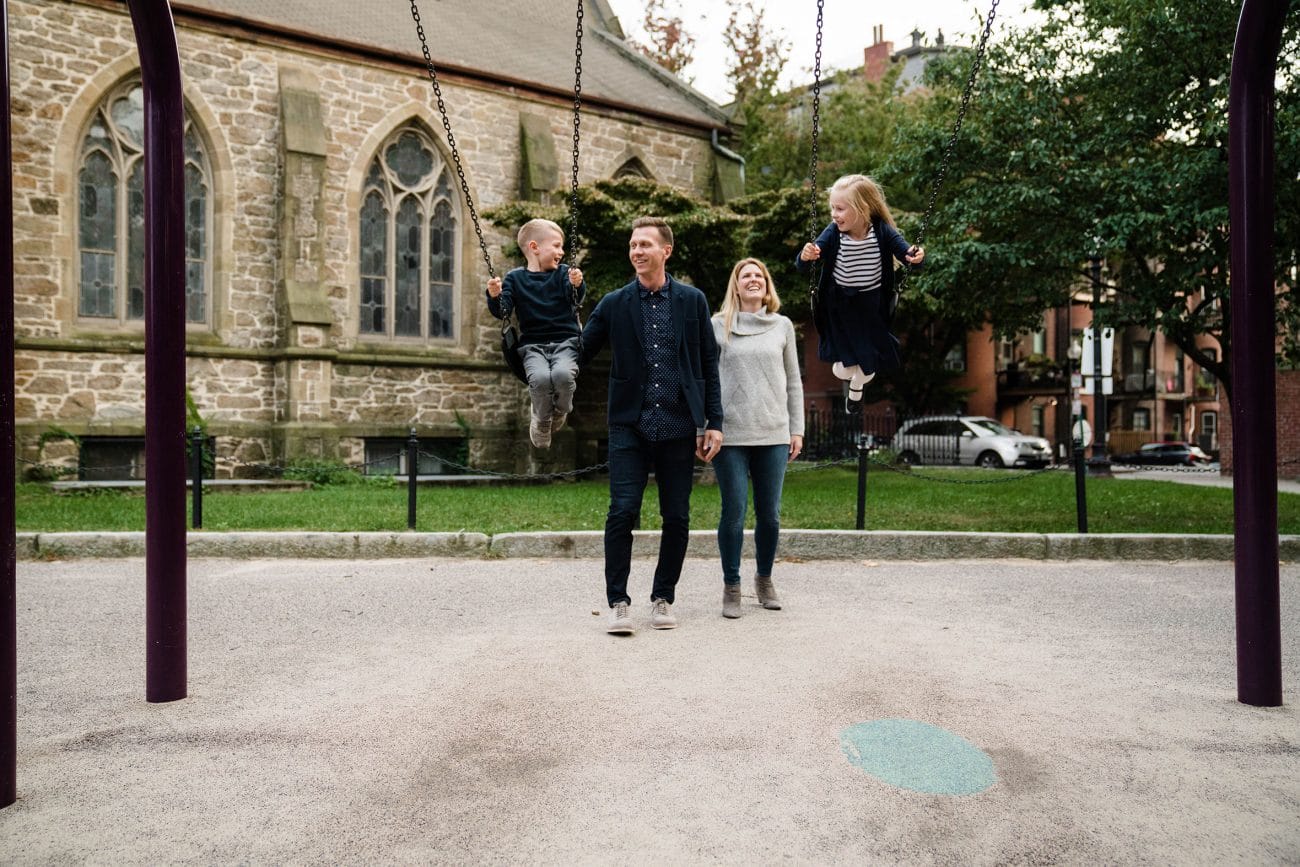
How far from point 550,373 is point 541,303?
0.43 metres

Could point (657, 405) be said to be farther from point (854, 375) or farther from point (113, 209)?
point (113, 209)

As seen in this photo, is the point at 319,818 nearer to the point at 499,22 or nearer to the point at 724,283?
the point at 724,283

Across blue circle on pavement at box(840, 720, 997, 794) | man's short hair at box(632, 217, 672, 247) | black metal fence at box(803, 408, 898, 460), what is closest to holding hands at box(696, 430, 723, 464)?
man's short hair at box(632, 217, 672, 247)

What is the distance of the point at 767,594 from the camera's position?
6.32 m

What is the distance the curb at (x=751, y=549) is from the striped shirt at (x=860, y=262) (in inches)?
149

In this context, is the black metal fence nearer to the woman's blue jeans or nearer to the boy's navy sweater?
the woman's blue jeans

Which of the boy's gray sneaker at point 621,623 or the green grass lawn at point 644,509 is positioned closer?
the boy's gray sneaker at point 621,623

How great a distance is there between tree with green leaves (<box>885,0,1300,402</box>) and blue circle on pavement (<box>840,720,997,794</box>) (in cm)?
865

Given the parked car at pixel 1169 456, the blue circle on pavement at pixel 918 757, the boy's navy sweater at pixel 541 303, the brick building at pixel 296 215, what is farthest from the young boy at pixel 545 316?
the parked car at pixel 1169 456

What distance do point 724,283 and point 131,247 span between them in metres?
10.4

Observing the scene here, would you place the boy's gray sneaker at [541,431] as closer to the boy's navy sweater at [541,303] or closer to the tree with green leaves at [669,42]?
the boy's navy sweater at [541,303]

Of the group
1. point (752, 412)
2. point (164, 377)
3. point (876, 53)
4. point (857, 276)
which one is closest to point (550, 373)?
point (752, 412)

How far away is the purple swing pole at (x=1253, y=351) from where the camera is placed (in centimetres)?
416

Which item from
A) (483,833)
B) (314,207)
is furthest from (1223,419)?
(483,833)
